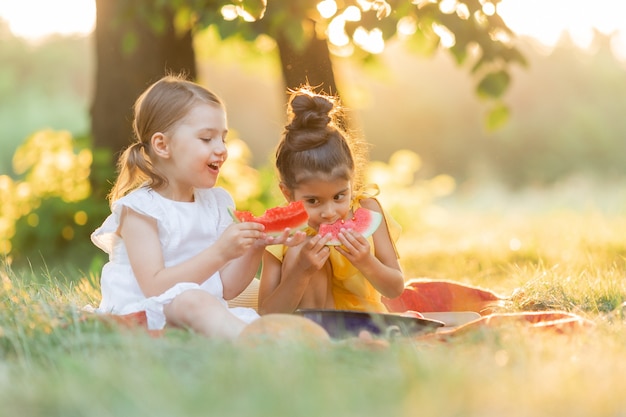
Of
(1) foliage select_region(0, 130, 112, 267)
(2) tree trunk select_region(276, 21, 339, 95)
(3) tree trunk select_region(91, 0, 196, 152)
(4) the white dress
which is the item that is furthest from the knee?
(1) foliage select_region(0, 130, 112, 267)

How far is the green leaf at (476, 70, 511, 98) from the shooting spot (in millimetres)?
5156

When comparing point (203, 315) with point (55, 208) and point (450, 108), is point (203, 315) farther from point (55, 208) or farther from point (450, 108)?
point (450, 108)

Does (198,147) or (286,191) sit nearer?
(198,147)

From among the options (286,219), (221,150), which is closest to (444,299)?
(286,219)

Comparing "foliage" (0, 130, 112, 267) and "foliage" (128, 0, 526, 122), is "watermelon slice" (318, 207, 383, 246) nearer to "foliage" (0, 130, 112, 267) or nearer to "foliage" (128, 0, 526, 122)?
"foliage" (128, 0, 526, 122)

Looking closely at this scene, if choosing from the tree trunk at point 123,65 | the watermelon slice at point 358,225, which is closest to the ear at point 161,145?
the watermelon slice at point 358,225

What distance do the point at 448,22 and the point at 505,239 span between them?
3.15 m

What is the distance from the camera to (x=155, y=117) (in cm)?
373

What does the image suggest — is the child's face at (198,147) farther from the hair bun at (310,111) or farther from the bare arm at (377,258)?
the bare arm at (377,258)

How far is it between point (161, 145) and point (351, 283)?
1.16 meters

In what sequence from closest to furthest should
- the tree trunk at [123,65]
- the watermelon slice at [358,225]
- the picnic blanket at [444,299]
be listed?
the watermelon slice at [358,225] → the picnic blanket at [444,299] → the tree trunk at [123,65]

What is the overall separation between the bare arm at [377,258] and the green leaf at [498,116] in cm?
170

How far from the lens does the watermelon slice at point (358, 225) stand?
11.7ft

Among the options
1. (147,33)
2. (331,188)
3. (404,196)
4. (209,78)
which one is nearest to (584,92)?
(209,78)
